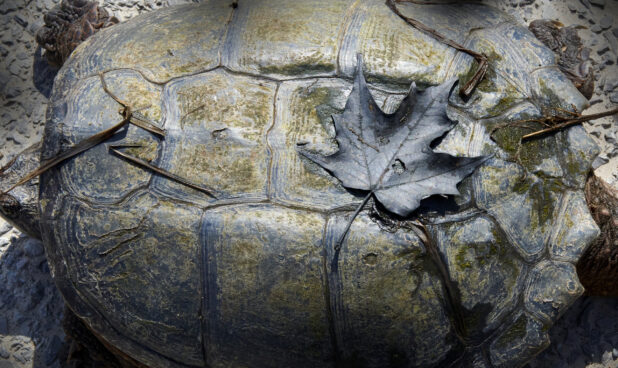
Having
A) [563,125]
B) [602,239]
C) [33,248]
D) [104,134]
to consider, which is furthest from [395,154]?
[33,248]

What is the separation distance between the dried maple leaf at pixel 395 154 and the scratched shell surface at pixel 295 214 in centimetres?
6

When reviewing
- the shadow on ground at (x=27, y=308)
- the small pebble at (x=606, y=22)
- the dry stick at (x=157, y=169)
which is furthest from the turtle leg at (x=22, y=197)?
the small pebble at (x=606, y=22)

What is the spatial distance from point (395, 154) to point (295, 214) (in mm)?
419

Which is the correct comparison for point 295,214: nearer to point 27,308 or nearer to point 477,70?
point 477,70

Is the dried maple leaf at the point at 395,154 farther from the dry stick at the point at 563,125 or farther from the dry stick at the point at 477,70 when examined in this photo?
the dry stick at the point at 563,125

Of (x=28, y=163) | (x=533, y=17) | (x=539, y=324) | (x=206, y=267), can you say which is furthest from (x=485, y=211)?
(x=28, y=163)

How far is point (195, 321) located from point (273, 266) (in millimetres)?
414

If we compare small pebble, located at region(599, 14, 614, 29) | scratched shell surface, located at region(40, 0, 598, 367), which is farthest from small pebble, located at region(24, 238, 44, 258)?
small pebble, located at region(599, 14, 614, 29)

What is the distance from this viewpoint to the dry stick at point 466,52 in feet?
6.92

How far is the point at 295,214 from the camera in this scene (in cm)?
191

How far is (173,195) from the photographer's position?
6.51 feet

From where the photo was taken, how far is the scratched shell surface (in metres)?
1.94

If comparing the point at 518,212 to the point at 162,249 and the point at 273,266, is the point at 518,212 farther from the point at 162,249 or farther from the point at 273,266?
the point at 162,249

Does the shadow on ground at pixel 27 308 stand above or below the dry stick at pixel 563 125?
below
